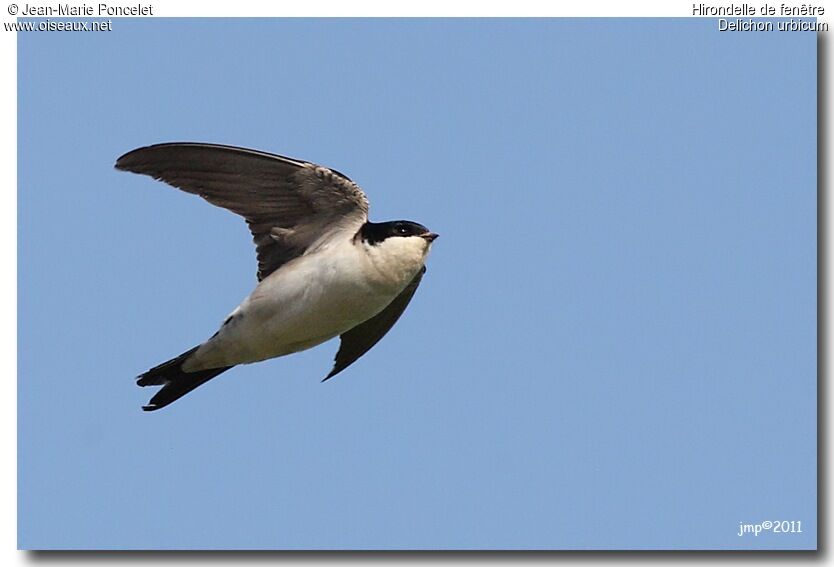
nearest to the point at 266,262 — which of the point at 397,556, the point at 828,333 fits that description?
the point at 397,556

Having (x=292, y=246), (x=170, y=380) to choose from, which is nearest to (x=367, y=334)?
(x=292, y=246)

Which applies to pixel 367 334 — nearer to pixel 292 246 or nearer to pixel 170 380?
pixel 292 246

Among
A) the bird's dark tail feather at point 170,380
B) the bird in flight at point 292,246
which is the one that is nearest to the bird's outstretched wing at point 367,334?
the bird in flight at point 292,246

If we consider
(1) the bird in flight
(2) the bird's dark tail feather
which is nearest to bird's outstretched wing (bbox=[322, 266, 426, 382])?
(1) the bird in flight

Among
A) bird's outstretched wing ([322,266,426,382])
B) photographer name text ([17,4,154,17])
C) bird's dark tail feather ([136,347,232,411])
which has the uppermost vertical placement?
photographer name text ([17,4,154,17])

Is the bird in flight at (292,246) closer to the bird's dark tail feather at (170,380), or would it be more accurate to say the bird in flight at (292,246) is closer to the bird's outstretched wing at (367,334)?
the bird's dark tail feather at (170,380)

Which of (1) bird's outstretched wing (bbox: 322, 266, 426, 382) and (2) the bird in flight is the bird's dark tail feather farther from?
(1) bird's outstretched wing (bbox: 322, 266, 426, 382)
